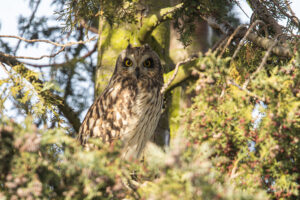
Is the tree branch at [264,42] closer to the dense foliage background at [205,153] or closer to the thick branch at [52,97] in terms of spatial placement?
the dense foliage background at [205,153]

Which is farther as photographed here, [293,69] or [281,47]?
[281,47]

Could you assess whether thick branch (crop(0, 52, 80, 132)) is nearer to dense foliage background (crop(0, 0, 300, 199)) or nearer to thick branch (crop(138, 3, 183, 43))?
thick branch (crop(138, 3, 183, 43))

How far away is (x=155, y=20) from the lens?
278 centimetres

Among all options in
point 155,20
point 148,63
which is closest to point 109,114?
point 148,63

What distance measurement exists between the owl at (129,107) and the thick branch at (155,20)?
5.0 inches

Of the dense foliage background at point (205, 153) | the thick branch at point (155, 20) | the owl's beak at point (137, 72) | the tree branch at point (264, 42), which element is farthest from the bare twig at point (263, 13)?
the owl's beak at point (137, 72)

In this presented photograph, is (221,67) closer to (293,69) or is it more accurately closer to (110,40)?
(293,69)

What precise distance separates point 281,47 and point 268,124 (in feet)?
2.15

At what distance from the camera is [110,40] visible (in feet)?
10.4

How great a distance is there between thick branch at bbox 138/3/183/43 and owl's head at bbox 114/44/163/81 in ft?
0.38

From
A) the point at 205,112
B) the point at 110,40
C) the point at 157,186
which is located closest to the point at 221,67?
the point at 205,112

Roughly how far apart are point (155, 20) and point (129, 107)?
0.78 m

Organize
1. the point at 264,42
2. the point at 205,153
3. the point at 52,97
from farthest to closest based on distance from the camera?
1. the point at 52,97
2. the point at 264,42
3. the point at 205,153

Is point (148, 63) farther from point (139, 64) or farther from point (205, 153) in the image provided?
point (205, 153)
